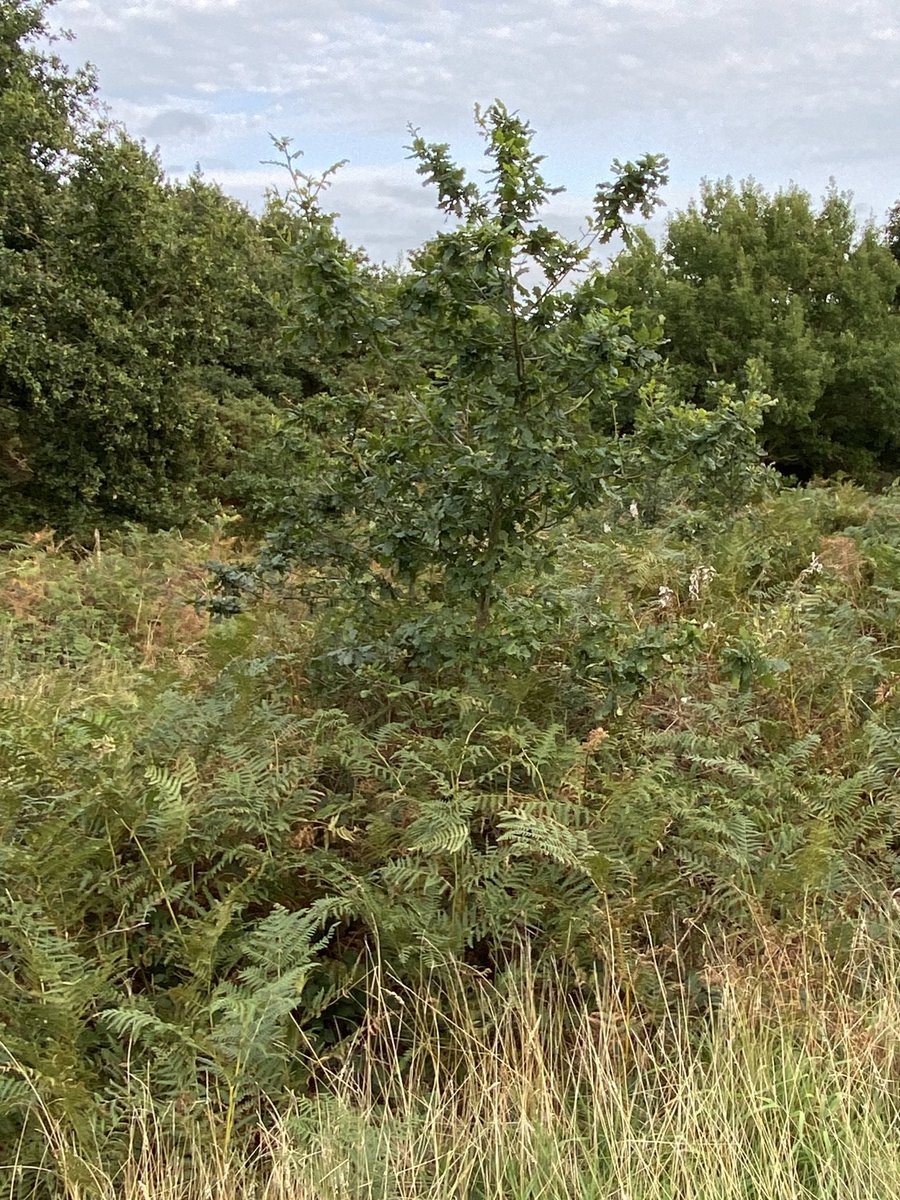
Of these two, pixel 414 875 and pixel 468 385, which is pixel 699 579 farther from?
pixel 414 875

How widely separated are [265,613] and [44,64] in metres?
11.8

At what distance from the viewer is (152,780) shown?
264 cm

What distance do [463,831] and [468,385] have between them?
1.64m

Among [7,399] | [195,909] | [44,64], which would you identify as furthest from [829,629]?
[44,64]

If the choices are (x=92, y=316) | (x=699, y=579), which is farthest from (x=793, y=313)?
(x=699, y=579)

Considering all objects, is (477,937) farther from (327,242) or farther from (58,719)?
(327,242)

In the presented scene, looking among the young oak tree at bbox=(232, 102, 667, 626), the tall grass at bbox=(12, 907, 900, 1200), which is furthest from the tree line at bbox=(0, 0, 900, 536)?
the tall grass at bbox=(12, 907, 900, 1200)

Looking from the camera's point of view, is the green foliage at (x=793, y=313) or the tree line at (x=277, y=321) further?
the green foliage at (x=793, y=313)

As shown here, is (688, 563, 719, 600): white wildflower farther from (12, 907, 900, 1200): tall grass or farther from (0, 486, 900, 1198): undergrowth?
(12, 907, 900, 1200): tall grass

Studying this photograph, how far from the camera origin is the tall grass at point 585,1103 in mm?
1971

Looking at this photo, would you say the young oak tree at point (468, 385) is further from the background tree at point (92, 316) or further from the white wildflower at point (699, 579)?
the background tree at point (92, 316)

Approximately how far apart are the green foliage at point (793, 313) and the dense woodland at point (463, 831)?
47.4 ft

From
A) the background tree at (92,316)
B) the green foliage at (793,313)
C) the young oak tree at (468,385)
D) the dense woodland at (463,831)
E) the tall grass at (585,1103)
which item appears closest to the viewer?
the tall grass at (585,1103)

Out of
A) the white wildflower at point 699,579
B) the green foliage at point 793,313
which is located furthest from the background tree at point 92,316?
the green foliage at point 793,313
